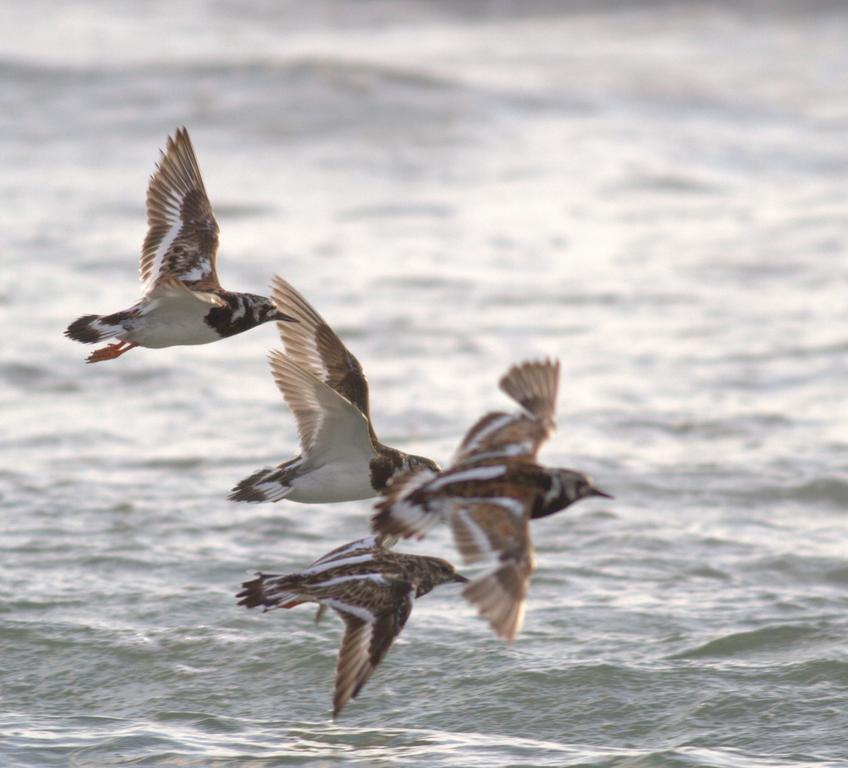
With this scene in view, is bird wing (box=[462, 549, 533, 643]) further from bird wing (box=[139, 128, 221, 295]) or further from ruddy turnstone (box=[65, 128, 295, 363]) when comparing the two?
bird wing (box=[139, 128, 221, 295])

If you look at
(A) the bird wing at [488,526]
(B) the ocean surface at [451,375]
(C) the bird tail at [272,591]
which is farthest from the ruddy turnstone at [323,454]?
(B) the ocean surface at [451,375]

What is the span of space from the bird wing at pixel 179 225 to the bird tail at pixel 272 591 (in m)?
1.31

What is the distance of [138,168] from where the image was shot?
15273mm

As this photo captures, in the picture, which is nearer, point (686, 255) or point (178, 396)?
point (178, 396)

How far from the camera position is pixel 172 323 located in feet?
20.4

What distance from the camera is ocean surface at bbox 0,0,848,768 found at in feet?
21.7

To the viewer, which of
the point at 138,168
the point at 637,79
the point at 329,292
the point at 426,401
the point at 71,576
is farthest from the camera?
the point at 637,79

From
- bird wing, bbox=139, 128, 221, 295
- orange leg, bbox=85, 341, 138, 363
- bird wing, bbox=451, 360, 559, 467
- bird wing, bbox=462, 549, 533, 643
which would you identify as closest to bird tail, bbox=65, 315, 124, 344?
orange leg, bbox=85, 341, 138, 363

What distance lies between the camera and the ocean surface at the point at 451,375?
663 centimetres

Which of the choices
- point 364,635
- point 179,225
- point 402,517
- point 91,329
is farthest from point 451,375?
point 402,517

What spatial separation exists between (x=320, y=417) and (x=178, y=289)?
0.72 meters

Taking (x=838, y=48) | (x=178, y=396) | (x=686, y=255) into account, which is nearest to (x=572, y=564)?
(x=178, y=396)

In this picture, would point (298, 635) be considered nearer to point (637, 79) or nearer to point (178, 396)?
point (178, 396)

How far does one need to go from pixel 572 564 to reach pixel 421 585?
2.04m
